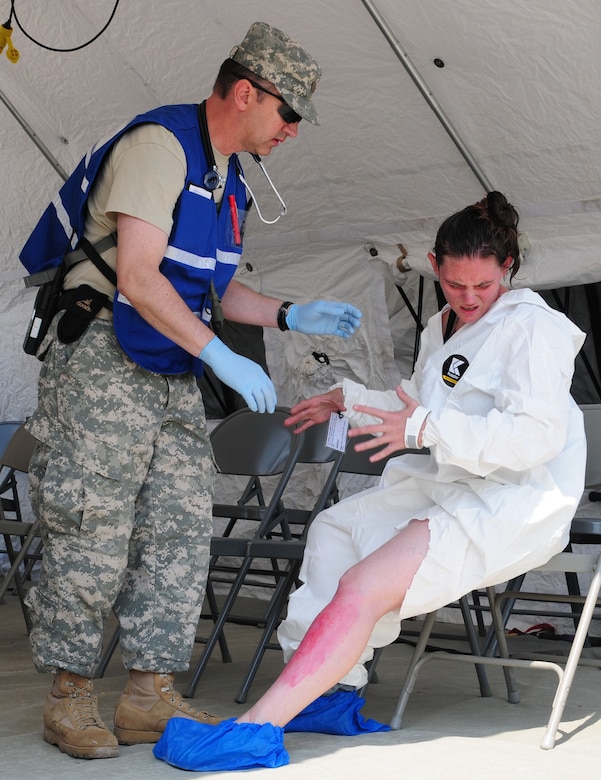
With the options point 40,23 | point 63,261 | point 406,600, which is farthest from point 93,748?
point 40,23

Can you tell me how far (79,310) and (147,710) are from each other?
0.99m

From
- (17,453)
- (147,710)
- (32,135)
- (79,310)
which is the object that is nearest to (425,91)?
(79,310)

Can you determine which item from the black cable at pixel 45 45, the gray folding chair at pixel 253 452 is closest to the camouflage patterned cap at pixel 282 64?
the gray folding chair at pixel 253 452

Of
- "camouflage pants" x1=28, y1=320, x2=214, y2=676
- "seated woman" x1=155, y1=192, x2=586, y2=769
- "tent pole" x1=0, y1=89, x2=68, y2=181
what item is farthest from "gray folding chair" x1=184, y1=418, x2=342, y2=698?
"tent pole" x1=0, y1=89, x2=68, y2=181

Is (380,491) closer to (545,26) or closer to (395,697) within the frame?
(395,697)

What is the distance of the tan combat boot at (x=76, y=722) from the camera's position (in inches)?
91.0

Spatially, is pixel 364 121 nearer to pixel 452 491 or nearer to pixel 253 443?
pixel 253 443

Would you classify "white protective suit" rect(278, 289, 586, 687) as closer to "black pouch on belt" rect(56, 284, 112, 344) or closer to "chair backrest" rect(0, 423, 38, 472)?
"black pouch on belt" rect(56, 284, 112, 344)

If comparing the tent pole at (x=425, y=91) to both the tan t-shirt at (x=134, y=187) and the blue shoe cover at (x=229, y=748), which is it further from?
the blue shoe cover at (x=229, y=748)

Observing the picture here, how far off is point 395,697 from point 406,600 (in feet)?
2.93

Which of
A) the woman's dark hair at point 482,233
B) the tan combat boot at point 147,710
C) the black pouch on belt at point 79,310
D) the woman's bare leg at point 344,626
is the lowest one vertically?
the tan combat boot at point 147,710

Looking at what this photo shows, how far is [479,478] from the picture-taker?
258cm

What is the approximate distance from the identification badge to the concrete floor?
2.48ft

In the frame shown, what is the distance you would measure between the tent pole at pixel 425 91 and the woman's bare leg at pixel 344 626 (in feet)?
6.33
